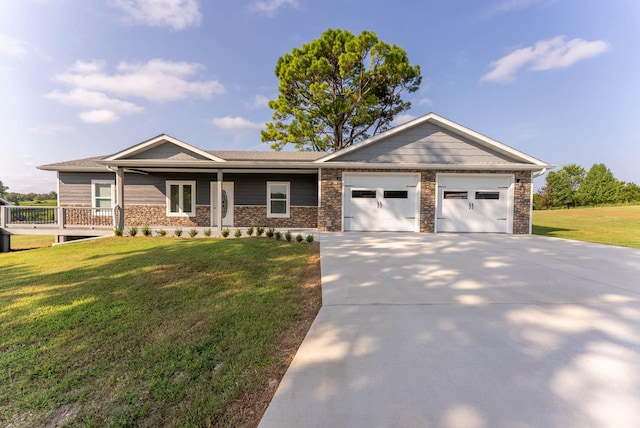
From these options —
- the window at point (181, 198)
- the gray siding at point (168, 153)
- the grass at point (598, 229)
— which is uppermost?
the gray siding at point (168, 153)

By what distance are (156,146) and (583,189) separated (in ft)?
181

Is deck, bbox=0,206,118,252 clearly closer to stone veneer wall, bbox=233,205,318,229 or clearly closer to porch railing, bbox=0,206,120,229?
porch railing, bbox=0,206,120,229

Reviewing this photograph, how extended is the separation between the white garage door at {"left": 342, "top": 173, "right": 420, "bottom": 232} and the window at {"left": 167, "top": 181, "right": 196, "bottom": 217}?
23.5ft

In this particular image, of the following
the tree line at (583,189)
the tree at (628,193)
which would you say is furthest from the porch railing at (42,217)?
the tree at (628,193)

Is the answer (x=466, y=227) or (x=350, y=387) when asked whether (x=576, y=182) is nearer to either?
(x=466, y=227)

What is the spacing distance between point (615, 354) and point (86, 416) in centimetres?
414

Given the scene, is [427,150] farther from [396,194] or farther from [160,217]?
[160,217]

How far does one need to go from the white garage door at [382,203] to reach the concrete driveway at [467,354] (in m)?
6.07

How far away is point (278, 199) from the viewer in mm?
12664

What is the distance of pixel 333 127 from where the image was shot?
21.0m

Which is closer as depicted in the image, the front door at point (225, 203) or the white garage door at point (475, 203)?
the white garage door at point (475, 203)

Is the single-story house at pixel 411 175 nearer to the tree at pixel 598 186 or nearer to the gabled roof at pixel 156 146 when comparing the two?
the gabled roof at pixel 156 146

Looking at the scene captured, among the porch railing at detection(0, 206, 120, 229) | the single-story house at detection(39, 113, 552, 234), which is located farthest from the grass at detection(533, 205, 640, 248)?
the porch railing at detection(0, 206, 120, 229)

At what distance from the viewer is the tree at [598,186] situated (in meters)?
38.2
